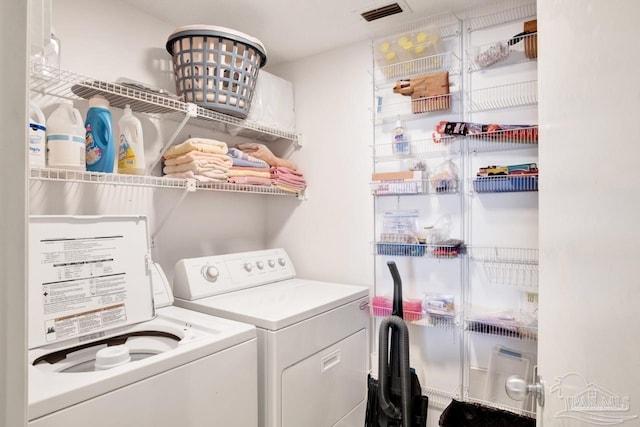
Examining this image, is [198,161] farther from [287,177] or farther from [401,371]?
[401,371]

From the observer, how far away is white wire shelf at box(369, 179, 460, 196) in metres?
1.92

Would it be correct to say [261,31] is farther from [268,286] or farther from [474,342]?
[474,342]

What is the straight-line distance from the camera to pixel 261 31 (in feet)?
7.23

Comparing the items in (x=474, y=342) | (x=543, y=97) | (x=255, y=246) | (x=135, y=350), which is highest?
(x=543, y=97)

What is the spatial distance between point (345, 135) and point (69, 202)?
1.59 meters

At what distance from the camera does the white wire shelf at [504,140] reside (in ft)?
5.56

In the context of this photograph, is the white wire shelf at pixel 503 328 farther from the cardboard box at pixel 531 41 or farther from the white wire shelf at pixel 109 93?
the white wire shelf at pixel 109 93

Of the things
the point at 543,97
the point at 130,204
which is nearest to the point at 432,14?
the point at 543,97

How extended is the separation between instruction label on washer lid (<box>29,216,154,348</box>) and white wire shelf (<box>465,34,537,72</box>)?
1865mm

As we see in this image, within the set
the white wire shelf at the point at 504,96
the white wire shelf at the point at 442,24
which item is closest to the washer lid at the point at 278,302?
the white wire shelf at the point at 504,96

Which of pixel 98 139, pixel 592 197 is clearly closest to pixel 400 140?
pixel 98 139

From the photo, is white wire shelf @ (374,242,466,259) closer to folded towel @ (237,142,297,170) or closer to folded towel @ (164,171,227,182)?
folded towel @ (237,142,297,170)

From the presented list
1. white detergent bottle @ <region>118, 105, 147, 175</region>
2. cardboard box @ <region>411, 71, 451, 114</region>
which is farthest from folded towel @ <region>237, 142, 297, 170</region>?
cardboard box @ <region>411, 71, 451, 114</region>

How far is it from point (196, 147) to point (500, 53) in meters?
1.60
